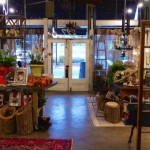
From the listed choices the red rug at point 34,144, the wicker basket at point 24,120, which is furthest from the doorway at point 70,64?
the red rug at point 34,144

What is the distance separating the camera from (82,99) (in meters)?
9.13

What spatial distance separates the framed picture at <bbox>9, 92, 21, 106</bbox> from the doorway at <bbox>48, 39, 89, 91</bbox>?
18.0ft

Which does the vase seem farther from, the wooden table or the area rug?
the area rug

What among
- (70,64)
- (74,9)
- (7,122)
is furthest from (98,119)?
(74,9)

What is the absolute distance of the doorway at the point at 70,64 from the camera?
10898mm

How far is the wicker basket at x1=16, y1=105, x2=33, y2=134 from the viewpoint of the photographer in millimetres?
5207

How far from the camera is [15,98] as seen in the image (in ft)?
18.0

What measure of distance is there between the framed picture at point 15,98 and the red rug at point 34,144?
29.9 inches

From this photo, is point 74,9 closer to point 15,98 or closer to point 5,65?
point 5,65

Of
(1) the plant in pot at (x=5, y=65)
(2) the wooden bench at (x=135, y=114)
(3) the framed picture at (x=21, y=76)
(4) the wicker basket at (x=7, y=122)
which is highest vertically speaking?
(1) the plant in pot at (x=5, y=65)

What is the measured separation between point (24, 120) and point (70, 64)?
583cm

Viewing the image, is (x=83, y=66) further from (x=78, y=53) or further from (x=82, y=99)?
(x=82, y=99)

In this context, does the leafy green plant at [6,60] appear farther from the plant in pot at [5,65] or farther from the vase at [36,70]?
the vase at [36,70]

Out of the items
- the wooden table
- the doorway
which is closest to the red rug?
the wooden table
